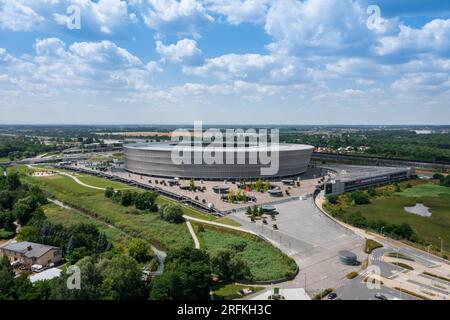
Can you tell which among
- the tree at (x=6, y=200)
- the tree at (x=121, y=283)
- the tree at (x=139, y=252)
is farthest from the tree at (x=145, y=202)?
the tree at (x=121, y=283)

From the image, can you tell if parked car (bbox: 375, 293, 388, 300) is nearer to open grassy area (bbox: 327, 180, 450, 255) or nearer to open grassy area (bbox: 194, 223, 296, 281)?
open grassy area (bbox: 194, 223, 296, 281)

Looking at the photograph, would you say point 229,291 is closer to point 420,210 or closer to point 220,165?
point 420,210

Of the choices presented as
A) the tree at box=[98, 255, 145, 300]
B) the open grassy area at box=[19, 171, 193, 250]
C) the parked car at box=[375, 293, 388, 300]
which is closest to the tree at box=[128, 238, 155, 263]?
the open grassy area at box=[19, 171, 193, 250]

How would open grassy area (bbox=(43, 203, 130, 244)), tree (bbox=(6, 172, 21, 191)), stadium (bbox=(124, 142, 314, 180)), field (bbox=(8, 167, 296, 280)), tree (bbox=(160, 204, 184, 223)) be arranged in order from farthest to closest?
stadium (bbox=(124, 142, 314, 180)) < tree (bbox=(6, 172, 21, 191)) < tree (bbox=(160, 204, 184, 223)) < open grassy area (bbox=(43, 203, 130, 244)) < field (bbox=(8, 167, 296, 280))

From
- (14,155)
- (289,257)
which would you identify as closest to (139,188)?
(289,257)

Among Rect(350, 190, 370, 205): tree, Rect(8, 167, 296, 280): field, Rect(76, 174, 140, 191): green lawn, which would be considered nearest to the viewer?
Rect(8, 167, 296, 280): field
